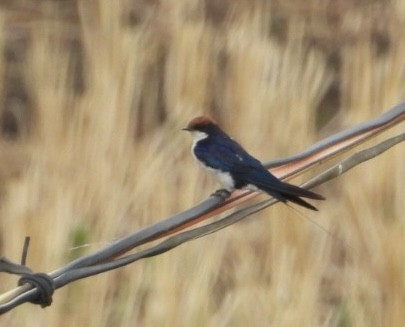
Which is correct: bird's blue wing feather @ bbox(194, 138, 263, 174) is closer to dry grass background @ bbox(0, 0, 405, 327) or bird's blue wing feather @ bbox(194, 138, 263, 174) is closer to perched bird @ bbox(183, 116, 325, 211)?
perched bird @ bbox(183, 116, 325, 211)

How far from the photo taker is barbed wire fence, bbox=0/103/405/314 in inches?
107

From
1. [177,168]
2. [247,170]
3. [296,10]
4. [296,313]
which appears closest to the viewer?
[247,170]

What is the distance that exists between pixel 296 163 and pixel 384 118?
0.25 m

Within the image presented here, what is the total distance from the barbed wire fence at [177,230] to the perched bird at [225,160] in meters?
0.11

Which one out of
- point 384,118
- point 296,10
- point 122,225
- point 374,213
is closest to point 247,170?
point 384,118

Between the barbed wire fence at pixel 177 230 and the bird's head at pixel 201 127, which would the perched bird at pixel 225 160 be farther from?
the barbed wire fence at pixel 177 230

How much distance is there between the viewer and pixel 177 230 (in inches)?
114

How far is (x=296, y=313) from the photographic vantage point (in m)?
3.90

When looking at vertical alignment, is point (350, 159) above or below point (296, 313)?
above

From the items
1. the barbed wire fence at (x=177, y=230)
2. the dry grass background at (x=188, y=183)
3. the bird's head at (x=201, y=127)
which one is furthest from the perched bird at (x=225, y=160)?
the dry grass background at (x=188, y=183)

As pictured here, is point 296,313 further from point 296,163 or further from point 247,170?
point 296,163

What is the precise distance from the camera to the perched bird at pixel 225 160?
3.48m

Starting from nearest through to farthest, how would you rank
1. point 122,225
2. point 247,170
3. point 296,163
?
point 296,163
point 247,170
point 122,225

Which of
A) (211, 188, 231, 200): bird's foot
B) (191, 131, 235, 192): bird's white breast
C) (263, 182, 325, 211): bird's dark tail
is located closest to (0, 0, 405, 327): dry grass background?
(191, 131, 235, 192): bird's white breast
